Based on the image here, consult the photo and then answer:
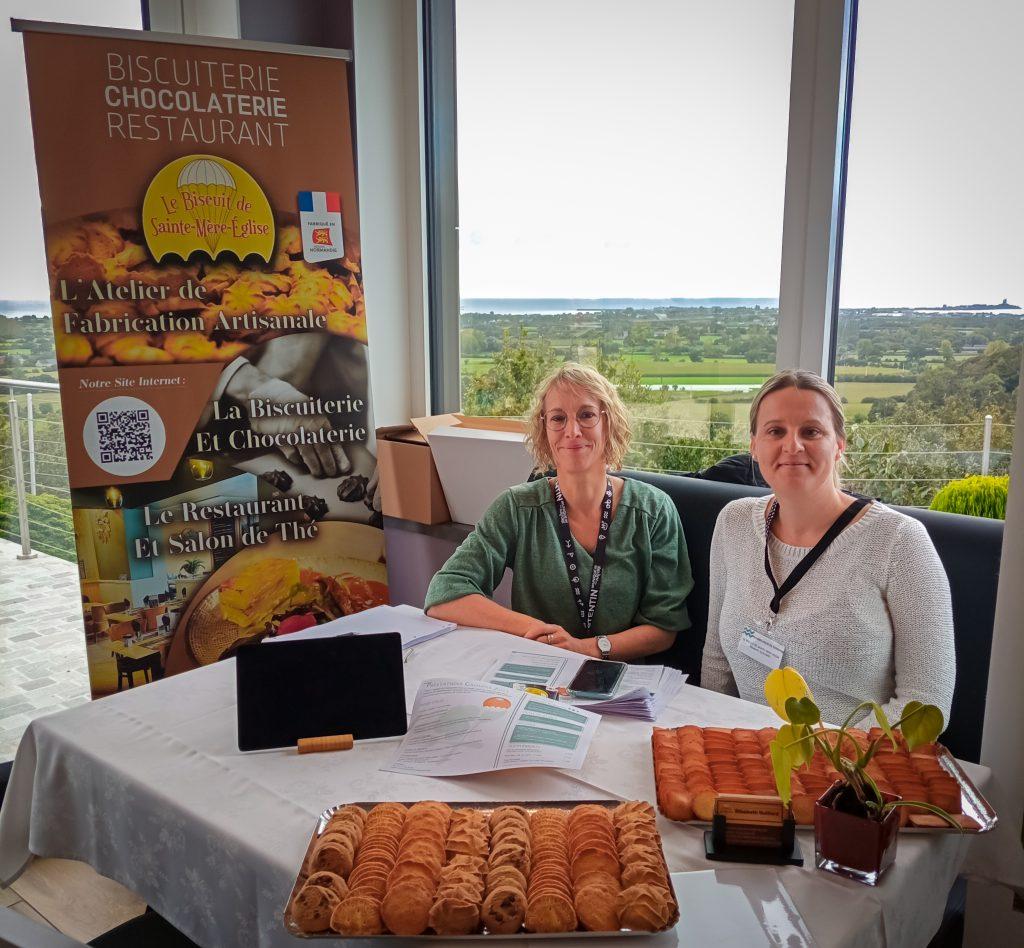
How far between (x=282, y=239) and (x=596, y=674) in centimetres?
194

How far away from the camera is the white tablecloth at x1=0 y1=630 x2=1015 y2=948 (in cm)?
109

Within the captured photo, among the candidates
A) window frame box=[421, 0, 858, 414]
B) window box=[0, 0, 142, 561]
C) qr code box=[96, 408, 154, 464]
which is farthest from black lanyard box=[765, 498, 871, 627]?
window box=[0, 0, 142, 561]

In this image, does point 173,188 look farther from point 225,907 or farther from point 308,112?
point 225,907

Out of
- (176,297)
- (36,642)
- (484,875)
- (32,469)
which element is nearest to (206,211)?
(176,297)

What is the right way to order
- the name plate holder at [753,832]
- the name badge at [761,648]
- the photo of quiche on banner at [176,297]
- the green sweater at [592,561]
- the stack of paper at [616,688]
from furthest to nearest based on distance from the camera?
the photo of quiche on banner at [176,297] → the green sweater at [592,561] → the name badge at [761,648] → the stack of paper at [616,688] → the name plate holder at [753,832]

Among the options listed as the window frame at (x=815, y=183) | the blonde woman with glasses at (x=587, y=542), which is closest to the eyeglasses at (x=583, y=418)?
the blonde woman with glasses at (x=587, y=542)

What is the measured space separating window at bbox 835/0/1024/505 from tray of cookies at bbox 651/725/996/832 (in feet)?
4.69

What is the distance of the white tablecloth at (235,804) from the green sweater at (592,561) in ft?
2.24

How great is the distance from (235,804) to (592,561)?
1.25 m

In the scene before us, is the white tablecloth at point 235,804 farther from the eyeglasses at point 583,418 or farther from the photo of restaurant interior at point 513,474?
the eyeglasses at point 583,418

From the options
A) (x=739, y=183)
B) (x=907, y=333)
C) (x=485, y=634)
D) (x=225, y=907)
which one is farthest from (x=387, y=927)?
(x=739, y=183)

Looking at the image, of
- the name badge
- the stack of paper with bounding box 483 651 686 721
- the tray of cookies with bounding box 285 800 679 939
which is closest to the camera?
the tray of cookies with bounding box 285 800 679 939

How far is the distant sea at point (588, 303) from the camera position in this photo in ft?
9.69

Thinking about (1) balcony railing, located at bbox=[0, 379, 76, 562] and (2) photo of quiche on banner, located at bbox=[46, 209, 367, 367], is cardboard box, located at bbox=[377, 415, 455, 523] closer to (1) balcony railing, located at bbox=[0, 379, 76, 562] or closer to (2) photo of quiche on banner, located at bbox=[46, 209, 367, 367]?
(2) photo of quiche on banner, located at bbox=[46, 209, 367, 367]
